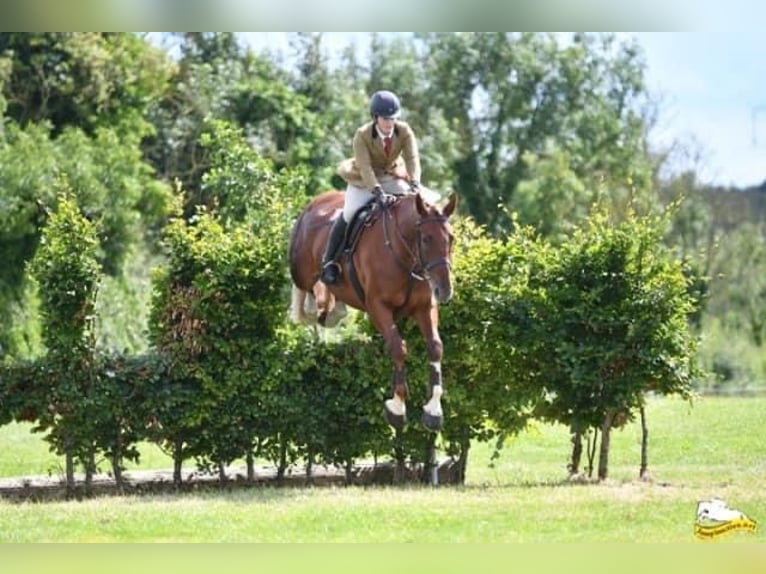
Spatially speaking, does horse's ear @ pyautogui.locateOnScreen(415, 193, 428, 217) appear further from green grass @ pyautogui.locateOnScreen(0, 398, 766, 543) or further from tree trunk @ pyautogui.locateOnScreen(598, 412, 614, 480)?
tree trunk @ pyautogui.locateOnScreen(598, 412, 614, 480)

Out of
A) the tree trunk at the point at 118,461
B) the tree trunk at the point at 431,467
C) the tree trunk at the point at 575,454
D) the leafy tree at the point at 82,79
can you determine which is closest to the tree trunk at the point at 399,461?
the tree trunk at the point at 431,467

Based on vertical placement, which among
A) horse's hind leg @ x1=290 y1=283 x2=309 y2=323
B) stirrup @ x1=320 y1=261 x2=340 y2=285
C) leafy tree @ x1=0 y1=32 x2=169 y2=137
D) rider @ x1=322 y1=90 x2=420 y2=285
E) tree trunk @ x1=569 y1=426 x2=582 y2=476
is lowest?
tree trunk @ x1=569 y1=426 x2=582 y2=476

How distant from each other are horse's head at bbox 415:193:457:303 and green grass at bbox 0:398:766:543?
1.21 meters

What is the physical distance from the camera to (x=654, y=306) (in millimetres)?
9375

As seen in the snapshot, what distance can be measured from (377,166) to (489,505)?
6.28 feet

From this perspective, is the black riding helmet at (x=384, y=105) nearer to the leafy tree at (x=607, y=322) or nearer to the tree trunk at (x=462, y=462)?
the leafy tree at (x=607, y=322)

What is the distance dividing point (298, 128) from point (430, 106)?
2768 millimetres

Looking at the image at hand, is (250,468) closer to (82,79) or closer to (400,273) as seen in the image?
(400,273)

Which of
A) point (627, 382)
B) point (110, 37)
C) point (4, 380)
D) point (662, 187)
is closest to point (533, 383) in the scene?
point (627, 382)

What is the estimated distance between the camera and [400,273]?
812 centimetres

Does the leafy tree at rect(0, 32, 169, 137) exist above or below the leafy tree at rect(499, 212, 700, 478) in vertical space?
above

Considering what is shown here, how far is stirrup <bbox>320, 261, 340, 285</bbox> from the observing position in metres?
8.51

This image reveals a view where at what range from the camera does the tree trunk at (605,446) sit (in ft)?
31.5

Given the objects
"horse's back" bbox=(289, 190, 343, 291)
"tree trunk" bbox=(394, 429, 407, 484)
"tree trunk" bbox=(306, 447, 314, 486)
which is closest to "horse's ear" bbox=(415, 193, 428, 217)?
"horse's back" bbox=(289, 190, 343, 291)
